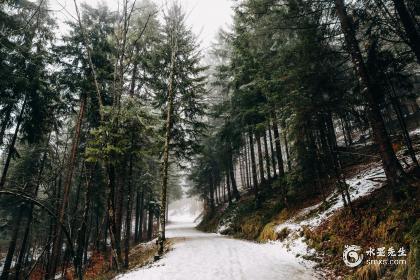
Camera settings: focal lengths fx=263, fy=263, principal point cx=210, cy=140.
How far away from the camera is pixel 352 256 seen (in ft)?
25.0

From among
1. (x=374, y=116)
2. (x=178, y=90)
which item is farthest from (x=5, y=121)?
(x=374, y=116)

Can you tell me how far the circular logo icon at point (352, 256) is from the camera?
288 inches

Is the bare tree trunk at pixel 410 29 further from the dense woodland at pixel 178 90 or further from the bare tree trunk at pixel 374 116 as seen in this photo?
the bare tree trunk at pixel 374 116

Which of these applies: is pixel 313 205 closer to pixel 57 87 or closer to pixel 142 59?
pixel 142 59

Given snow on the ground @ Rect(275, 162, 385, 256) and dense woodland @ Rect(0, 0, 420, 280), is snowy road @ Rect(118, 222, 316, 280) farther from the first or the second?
dense woodland @ Rect(0, 0, 420, 280)

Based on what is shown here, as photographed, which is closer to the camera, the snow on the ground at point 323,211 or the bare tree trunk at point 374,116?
the bare tree trunk at point 374,116

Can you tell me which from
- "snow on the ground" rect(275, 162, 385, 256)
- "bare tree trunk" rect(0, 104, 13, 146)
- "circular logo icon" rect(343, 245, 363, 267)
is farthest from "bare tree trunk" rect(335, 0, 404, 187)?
"bare tree trunk" rect(0, 104, 13, 146)

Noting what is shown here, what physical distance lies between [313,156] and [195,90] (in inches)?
363

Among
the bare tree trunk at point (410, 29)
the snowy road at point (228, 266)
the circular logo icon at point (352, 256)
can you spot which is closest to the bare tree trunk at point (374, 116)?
the bare tree trunk at point (410, 29)

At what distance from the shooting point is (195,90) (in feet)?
61.3

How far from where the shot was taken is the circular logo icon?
288 inches

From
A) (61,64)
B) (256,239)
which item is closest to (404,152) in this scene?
(256,239)

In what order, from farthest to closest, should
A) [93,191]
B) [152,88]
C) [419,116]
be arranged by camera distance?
[419,116], [93,191], [152,88]

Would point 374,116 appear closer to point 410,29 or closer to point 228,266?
point 410,29
